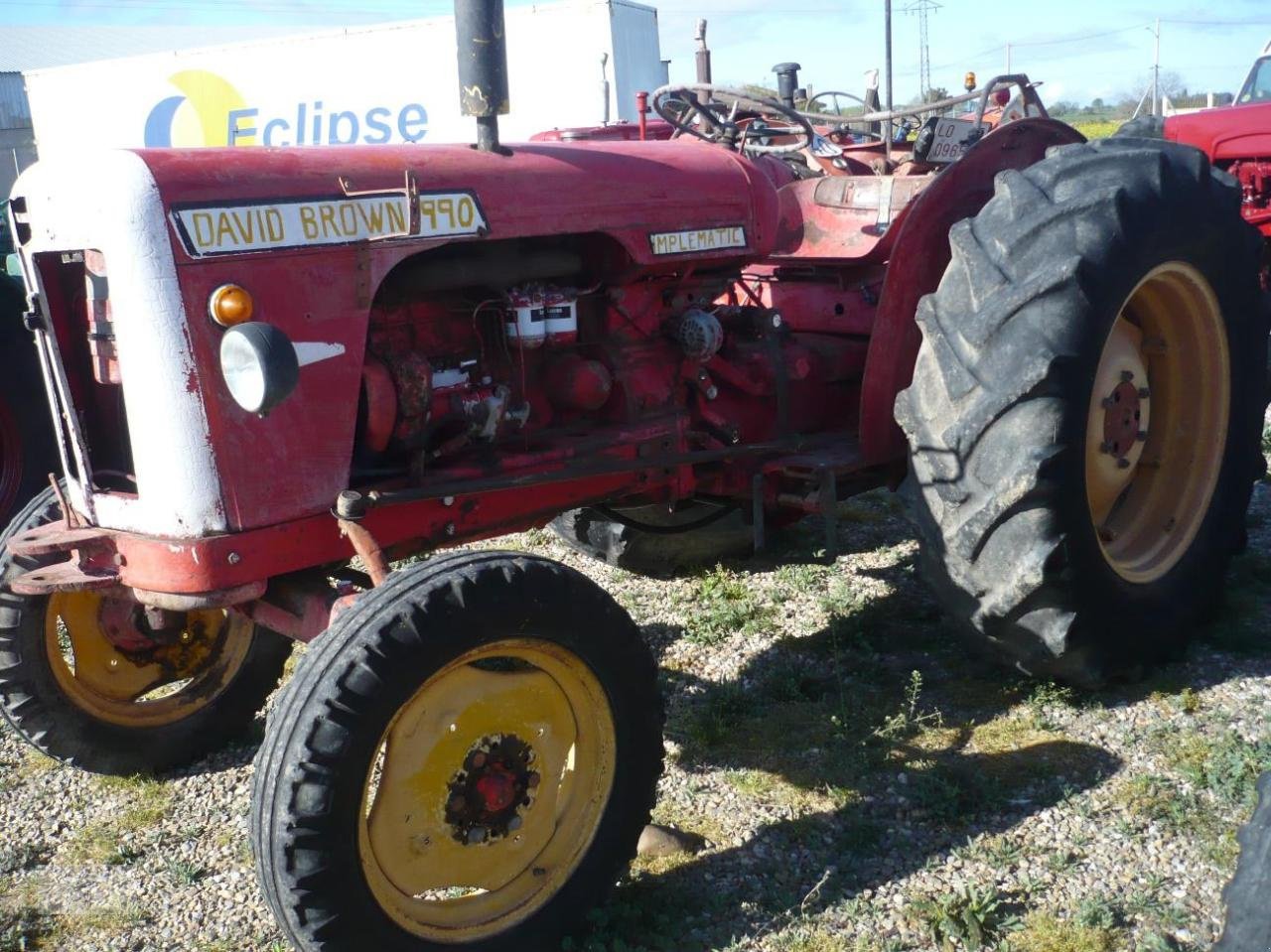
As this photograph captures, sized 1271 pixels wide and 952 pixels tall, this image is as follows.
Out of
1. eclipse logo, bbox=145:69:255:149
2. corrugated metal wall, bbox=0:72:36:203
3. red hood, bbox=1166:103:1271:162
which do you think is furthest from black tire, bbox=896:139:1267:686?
corrugated metal wall, bbox=0:72:36:203

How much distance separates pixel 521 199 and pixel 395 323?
44 centimetres

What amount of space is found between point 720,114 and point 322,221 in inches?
91.2

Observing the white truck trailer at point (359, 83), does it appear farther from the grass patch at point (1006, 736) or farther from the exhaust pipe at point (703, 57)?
the grass patch at point (1006, 736)

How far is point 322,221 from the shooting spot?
9.03 ft

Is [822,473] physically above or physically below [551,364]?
below

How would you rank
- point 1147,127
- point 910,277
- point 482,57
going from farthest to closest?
1. point 1147,127
2. point 910,277
3. point 482,57

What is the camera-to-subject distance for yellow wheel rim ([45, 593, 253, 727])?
341 centimetres

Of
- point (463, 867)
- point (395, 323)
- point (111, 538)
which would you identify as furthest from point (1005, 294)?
point (111, 538)

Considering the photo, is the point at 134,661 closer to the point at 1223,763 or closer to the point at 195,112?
the point at 1223,763

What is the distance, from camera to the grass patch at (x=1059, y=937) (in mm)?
2531

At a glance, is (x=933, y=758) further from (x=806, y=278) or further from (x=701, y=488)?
(x=806, y=278)

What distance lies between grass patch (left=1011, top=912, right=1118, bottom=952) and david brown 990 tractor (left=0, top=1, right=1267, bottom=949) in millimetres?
837

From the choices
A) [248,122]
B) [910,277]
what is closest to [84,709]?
[910,277]

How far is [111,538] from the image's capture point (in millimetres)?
2824
